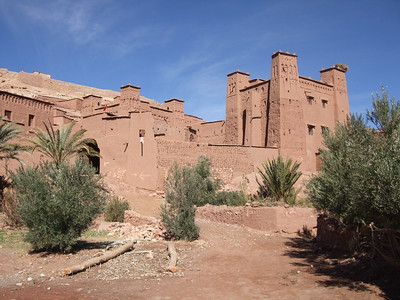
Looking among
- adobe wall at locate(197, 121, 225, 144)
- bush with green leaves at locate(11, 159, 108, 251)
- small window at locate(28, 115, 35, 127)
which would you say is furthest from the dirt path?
adobe wall at locate(197, 121, 225, 144)

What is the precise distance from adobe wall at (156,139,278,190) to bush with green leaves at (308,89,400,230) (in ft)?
47.9

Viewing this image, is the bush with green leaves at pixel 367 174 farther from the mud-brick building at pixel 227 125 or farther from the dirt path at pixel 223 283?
the mud-brick building at pixel 227 125

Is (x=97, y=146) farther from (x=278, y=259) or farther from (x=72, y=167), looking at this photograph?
(x=278, y=259)

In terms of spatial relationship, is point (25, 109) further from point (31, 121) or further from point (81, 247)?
point (81, 247)

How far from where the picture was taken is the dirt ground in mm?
6488

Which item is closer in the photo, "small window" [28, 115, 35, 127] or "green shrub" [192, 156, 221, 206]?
"green shrub" [192, 156, 221, 206]

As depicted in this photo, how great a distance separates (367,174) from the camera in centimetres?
632

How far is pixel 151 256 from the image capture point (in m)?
9.41

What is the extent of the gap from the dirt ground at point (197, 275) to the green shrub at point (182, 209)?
56 centimetres

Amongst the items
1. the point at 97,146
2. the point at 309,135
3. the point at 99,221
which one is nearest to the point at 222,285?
the point at 99,221

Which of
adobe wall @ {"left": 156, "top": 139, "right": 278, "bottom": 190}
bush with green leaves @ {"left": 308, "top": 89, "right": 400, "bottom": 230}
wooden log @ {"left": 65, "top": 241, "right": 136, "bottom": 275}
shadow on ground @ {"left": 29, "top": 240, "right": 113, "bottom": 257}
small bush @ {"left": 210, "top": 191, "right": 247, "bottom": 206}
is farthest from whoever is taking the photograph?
adobe wall @ {"left": 156, "top": 139, "right": 278, "bottom": 190}

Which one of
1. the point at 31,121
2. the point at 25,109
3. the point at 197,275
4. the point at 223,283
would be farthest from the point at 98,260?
the point at 31,121

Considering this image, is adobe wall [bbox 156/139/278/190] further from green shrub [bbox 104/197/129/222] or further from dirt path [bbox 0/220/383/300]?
dirt path [bbox 0/220/383/300]

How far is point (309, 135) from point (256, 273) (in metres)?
20.0
